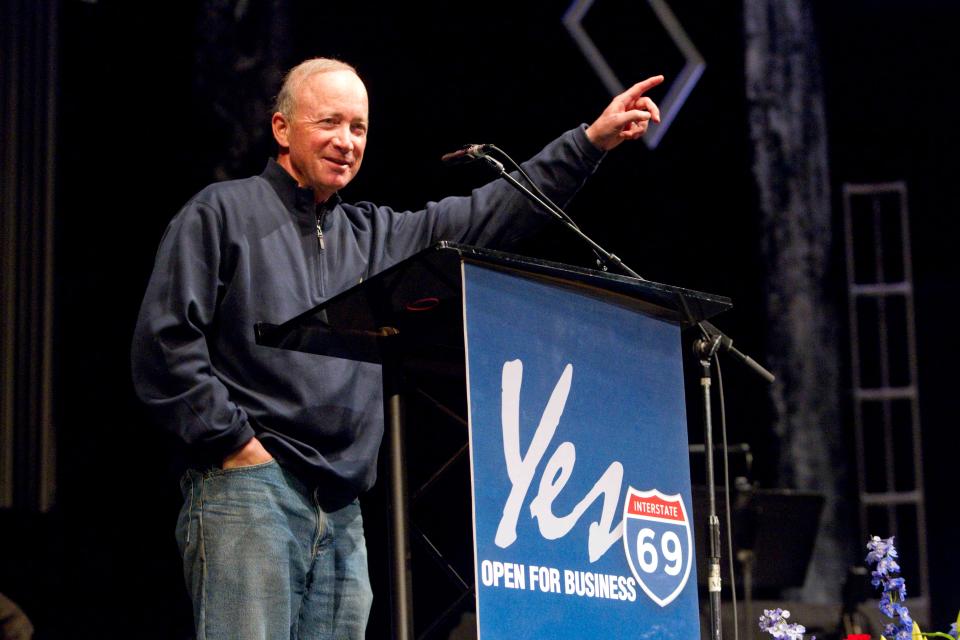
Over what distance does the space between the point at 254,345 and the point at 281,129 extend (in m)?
0.52

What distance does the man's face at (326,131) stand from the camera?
2.38 metres

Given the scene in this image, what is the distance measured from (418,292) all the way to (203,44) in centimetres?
271

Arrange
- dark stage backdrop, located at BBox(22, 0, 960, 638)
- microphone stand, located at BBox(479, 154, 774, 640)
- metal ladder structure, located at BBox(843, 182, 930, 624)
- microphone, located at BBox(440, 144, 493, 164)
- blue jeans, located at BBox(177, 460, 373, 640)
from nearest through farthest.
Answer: blue jeans, located at BBox(177, 460, 373, 640)
microphone stand, located at BBox(479, 154, 774, 640)
microphone, located at BBox(440, 144, 493, 164)
dark stage backdrop, located at BBox(22, 0, 960, 638)
metal ladder structure, located at BBox(843, 182, 930, 624)

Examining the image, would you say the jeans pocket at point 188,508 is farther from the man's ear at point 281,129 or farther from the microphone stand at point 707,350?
the microphone stand at point 707,350

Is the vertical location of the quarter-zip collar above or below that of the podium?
above

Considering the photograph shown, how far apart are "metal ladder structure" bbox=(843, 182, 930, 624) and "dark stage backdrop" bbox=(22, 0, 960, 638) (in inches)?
6.9

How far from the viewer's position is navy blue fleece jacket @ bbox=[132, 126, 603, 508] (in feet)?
6.88

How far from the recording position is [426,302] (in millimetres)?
1914

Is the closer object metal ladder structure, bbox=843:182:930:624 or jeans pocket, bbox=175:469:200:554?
jeans pocket, bbox=175:469:200:554

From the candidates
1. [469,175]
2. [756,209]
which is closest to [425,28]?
[469,175]

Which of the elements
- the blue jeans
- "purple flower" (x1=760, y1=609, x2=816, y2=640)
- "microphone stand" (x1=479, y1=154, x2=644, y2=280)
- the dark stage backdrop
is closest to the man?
the blue jeans

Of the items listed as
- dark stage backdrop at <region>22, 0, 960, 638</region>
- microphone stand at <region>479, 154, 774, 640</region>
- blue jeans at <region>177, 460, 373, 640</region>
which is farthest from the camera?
dark stage backdrop at <region>22, 0, 960, 638</region>

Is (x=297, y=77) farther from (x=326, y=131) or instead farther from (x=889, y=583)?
(x=889, y=583)

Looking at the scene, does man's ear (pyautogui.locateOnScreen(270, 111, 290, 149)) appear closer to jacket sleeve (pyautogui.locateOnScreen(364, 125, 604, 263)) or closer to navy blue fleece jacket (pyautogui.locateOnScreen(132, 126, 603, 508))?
navy blue fleece jacket (pyautogui.locateOnScreen(132, 126, 603, 508))
